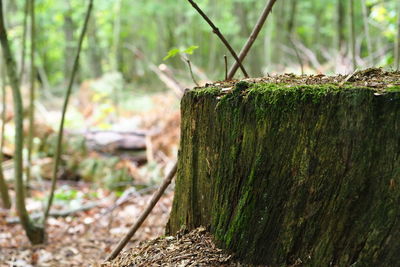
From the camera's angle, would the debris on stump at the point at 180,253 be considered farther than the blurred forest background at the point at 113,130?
No

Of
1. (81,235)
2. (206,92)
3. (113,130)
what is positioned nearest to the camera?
(206,92)

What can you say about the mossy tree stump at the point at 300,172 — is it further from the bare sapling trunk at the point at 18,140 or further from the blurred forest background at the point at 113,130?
the bare sapling trunk at the point at 18,140

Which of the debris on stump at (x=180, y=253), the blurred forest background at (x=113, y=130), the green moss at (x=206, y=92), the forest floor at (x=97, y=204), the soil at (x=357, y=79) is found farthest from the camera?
the blurred forest background at (x=113, y=130)

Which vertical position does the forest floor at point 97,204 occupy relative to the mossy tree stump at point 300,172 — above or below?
below

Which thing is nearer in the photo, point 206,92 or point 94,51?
point 206,92

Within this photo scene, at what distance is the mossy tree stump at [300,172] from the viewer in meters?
1.49

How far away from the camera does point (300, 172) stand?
1659mm

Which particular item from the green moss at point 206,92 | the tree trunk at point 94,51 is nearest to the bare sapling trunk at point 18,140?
the green moss at point 206,92

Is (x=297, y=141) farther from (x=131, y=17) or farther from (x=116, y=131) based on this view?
(x=131, y=17)

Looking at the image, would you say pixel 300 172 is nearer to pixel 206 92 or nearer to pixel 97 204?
pixel 206 92

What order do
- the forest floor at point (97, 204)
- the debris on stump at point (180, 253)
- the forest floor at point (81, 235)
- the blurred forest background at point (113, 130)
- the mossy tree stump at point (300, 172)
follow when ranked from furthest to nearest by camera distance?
the blurred forest background at point (113, 130) < the forest floor at point (97, 204) < the forest floor at point (81, 235) < the debris on stump at point (180, 253) < the mossy tree stump at point (300, 172)

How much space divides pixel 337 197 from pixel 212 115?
0.73 meters

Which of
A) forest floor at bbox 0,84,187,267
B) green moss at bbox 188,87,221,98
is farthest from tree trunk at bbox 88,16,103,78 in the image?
green moss at bbox 188,87,221,98

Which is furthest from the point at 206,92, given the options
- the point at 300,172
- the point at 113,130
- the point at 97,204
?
the point at 113,130
